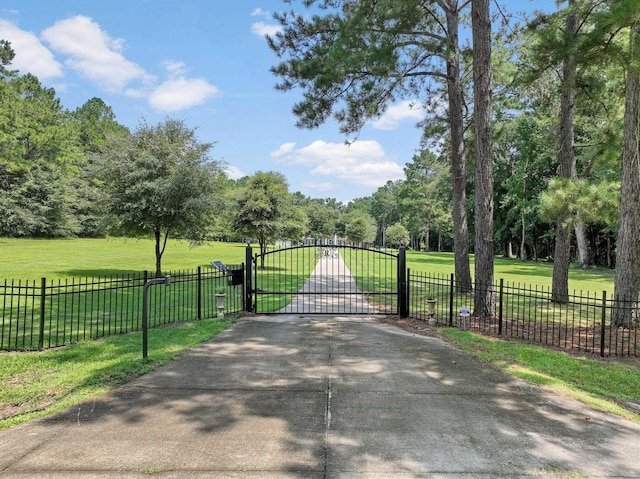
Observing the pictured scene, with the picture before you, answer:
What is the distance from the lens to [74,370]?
17.1 ft

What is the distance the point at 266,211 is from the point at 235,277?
12934 millimetres

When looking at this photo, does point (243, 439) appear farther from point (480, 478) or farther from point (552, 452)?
point (552, 452)

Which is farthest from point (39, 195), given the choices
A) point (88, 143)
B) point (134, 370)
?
point (134, 370)

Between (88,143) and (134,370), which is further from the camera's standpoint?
(88,143)

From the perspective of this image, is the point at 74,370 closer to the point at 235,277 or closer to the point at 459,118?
the point at 235,277

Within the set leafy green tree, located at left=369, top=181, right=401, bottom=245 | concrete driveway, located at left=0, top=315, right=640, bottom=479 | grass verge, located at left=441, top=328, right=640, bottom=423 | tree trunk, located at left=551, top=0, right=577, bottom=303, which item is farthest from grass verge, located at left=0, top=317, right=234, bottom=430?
leafy green tree, located at left=369, top=181, right=401, bottom=245

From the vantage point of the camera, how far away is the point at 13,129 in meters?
21.2

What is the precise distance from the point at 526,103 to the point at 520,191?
24.7 m

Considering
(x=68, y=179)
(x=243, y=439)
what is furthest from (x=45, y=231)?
(x=243, y=439)

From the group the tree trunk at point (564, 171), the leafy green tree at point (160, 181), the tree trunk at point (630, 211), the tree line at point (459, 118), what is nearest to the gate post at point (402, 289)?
the tree line at point (459, 118)

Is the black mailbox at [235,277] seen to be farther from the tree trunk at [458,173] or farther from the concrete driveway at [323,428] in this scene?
the tree trunk at [458,173]

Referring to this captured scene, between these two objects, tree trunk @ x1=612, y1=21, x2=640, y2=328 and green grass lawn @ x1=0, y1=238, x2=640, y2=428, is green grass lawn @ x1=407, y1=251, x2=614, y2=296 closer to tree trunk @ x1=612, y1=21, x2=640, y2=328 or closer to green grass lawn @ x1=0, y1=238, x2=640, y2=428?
tree trunk @ x1=612, y1=21, x2=640, y2=328

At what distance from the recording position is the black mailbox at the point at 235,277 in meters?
8.88

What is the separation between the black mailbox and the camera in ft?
29.1
